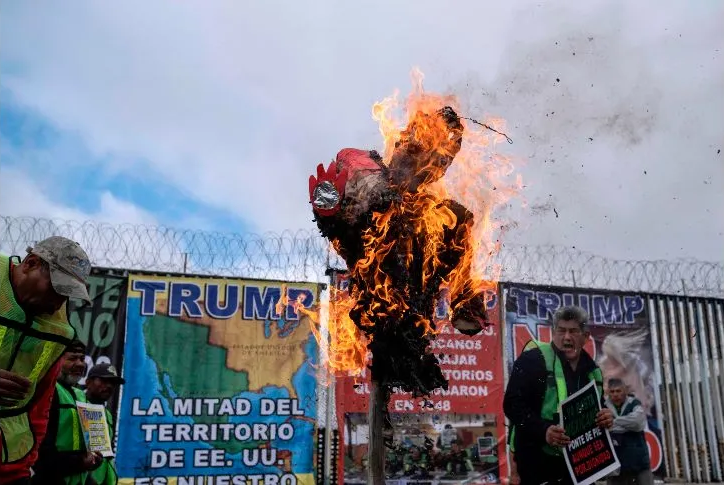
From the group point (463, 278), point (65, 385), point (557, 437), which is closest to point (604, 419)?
point (557, 437)

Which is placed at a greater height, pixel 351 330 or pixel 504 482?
pixel 351 330

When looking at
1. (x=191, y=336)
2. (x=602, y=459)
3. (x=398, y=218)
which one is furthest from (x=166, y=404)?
(x=398, y=218)

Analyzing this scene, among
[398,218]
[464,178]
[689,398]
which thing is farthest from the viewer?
[689,398]

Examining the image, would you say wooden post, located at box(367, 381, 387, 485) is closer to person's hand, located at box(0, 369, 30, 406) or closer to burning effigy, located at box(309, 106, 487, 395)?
burning effigy, located at box(309, 106, 487, 395)

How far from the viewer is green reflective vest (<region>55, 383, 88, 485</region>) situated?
17.8ft

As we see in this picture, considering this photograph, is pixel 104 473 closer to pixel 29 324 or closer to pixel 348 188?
pixel 29 324

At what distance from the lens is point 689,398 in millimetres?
13562

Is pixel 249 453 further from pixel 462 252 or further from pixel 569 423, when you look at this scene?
pixel 462 252

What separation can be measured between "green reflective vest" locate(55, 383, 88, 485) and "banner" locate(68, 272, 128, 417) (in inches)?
229

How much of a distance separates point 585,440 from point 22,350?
5.88m

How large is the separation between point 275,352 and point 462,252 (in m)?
7.50

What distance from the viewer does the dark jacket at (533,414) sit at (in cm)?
733

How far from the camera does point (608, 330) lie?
13.7m

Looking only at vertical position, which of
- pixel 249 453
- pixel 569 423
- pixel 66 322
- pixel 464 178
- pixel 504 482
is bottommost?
pixel 504 482
